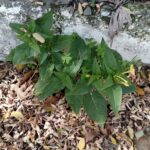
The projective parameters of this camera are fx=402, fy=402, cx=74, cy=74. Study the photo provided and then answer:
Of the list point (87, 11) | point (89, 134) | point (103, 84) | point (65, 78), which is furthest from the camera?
point (89, 134)

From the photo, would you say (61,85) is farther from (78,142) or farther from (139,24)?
(139,24)

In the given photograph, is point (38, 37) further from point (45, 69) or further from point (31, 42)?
point (45, 69)

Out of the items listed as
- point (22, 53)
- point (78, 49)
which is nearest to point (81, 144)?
point (78, 49)

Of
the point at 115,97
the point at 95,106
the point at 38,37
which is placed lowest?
the point at 95,106

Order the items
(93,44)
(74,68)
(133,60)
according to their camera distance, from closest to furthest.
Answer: (74,68) < (93,44) < (133,60)

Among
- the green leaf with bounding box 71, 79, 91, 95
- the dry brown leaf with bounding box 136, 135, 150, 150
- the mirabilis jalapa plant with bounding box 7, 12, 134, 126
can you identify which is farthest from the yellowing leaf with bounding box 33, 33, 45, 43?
the dry brown leaf with bounding box 136, 135, 150, 150

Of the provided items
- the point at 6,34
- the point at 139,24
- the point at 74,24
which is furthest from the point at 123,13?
the point at 6,34

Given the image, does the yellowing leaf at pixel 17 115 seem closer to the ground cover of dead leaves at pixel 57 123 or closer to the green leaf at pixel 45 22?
the ground cover of dead leaves at pixel 57 123

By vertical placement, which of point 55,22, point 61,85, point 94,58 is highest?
A: point 55,22
